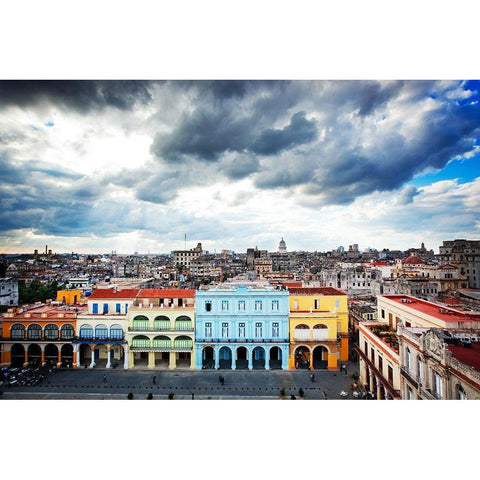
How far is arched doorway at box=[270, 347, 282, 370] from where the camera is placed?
32.5 feet

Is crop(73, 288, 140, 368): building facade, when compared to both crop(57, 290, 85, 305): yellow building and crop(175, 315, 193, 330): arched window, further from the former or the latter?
crop(57, 290, 85, 305): yellow building

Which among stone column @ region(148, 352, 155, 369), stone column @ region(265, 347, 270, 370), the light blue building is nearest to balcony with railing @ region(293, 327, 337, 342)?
the light blue building

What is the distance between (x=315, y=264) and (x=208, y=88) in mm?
30166

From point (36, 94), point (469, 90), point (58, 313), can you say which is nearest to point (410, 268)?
point (469, 90)

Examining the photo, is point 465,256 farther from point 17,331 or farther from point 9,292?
point 9,292

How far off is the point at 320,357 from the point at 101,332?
7663mm

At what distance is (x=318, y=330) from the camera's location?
999cm

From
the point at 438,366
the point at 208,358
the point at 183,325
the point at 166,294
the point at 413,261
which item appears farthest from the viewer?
the point at 413,261

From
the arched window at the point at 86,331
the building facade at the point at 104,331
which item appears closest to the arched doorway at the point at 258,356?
the building facade at the point at 104,331

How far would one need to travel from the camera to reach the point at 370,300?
1609 cm

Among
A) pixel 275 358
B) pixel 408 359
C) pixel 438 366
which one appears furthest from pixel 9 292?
pixel 438 366

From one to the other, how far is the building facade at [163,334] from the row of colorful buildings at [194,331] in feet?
0.11

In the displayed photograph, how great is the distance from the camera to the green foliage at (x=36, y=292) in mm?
15344
